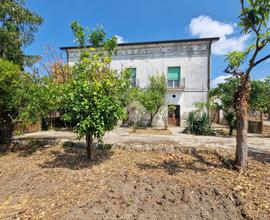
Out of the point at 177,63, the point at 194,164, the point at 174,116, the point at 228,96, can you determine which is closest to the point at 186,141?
the point at 194,164

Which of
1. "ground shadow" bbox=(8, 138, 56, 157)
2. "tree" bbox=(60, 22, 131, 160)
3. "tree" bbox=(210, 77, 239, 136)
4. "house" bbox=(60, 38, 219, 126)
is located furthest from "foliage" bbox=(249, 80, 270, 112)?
"ground shadow" bbox=(8, 138, 56, 157)

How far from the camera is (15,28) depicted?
11961 mm

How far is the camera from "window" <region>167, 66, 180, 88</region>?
1617 cm

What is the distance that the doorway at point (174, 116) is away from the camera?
16.3 meters

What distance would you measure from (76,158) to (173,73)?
1194 centimetres

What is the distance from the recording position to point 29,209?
3.57 m

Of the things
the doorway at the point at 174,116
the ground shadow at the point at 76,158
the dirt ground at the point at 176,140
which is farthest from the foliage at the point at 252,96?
the ground shadow at the point at 76,158

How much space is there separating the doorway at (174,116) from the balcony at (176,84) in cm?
144

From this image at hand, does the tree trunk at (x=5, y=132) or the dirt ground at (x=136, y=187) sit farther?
the tree trunk at (x=5, y=132)

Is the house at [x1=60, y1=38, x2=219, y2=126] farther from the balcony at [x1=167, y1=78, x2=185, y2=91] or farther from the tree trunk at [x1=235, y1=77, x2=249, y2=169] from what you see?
the tree trunk at [x1=235, y1=77, x2=249, y2=169]

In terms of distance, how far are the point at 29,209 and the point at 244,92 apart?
16.5 feet

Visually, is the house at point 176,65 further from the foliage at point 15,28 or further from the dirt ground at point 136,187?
the dirt ground at point 136,187

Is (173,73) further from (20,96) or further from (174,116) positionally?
(20,96)

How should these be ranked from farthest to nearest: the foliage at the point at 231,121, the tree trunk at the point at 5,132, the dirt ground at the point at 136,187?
→ the foliage at the point at 231,121, the tree trunk at the point at 5,132, the dirt ground at the point at 136,187
